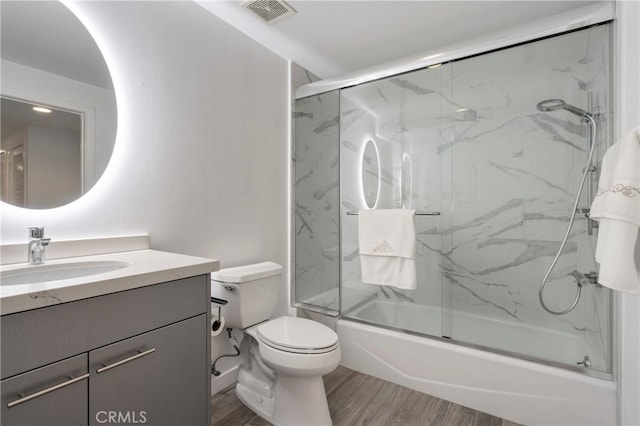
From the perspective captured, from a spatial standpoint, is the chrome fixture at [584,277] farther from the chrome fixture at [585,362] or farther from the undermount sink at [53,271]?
the undermount sink at [53,271]

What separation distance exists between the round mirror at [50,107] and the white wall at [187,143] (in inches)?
2.1

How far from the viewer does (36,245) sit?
1158mm

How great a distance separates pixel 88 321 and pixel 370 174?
192 centimetres

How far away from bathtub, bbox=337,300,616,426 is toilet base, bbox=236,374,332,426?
23.8 inches

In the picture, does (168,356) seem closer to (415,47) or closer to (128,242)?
(128,242)

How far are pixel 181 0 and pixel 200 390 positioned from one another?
6.31 ft

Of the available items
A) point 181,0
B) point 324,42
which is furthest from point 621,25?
point 181,0

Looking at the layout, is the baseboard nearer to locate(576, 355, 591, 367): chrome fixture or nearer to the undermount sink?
the undermount sink

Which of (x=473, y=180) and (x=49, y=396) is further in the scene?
(x=473, y=180)

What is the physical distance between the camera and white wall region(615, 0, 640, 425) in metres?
1.26

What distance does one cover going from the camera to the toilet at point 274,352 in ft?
4.97

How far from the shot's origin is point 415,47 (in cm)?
238

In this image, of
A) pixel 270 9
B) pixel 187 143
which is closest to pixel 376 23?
pixel 270 9

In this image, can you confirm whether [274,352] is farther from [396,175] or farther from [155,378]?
[396,175]
